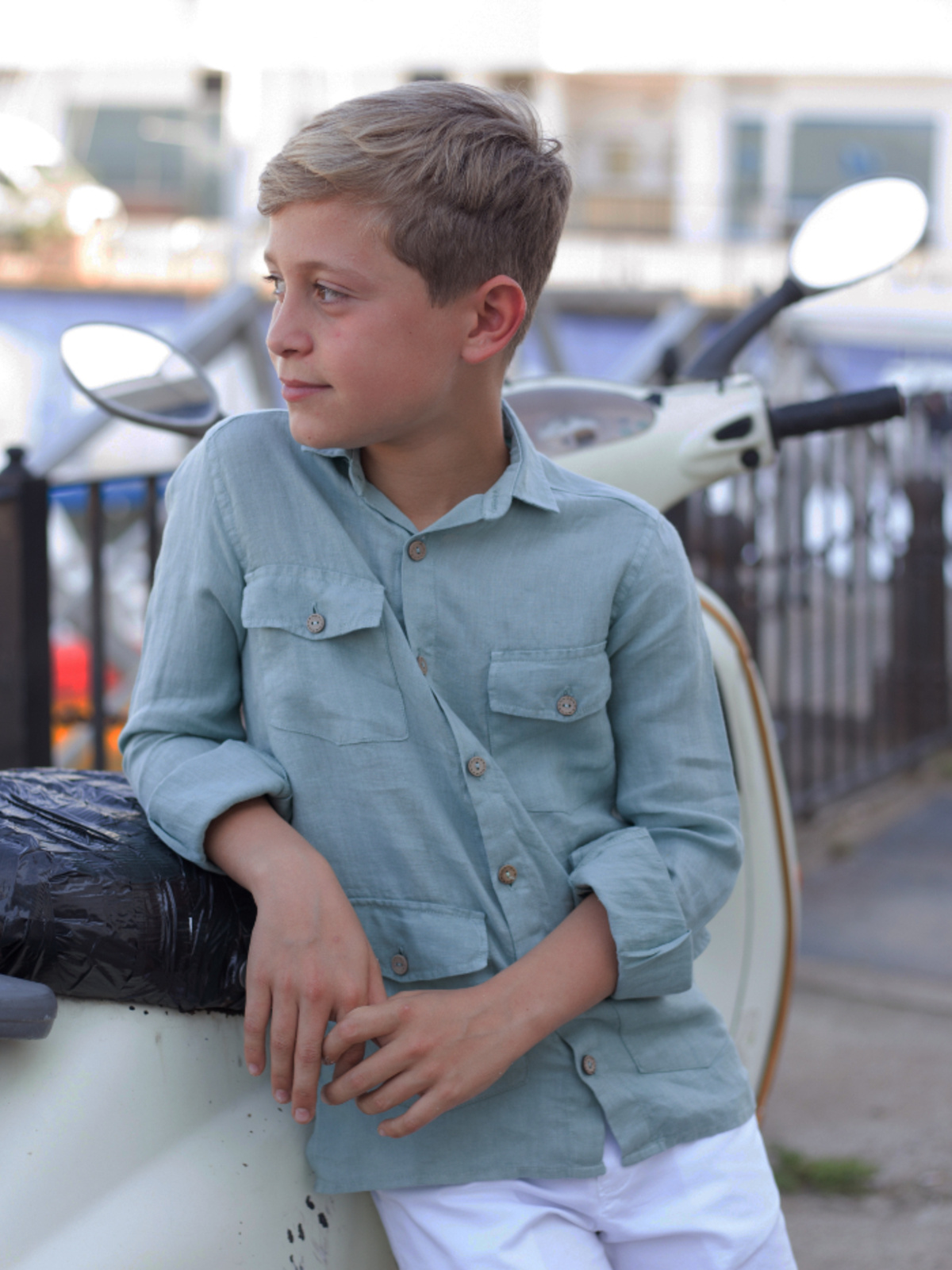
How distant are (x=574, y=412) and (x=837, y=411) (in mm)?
299

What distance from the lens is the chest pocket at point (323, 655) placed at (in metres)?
0.94

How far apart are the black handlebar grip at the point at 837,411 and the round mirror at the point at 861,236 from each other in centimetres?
16

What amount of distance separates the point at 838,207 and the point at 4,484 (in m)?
1.42

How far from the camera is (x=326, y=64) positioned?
17.8 metres

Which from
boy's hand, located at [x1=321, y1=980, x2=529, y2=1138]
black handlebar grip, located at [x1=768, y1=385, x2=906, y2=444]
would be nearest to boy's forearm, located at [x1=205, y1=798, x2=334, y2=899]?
boy's hand, located at [x1=321, y1=980, x2=529, y2=1138]

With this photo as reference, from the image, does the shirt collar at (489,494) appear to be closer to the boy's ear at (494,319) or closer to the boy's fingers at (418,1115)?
the boy's ear at (494,319)

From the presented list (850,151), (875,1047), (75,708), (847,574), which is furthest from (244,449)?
(850,151)

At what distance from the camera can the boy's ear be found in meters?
0.96

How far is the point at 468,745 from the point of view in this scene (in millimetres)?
954

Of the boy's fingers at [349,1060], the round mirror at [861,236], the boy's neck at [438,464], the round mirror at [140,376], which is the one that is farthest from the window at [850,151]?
the boy's fingers at [349,1060]

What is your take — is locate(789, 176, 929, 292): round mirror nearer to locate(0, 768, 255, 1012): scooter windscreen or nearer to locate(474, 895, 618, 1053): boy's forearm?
locate(474, 895, 618, 1053): boy's forearm

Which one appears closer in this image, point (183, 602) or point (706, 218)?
point (183, 602)

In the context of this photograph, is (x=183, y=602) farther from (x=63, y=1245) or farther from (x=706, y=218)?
(x=706, y=218)

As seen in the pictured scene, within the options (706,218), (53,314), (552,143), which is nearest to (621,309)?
(53,314)
